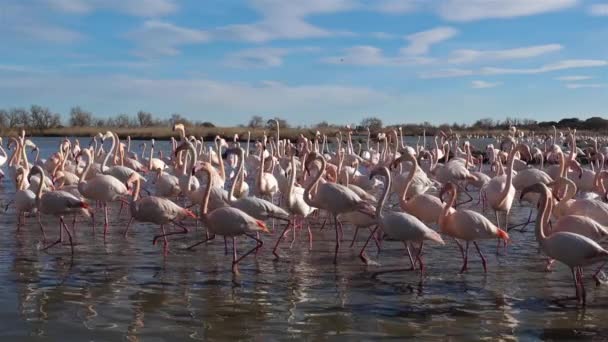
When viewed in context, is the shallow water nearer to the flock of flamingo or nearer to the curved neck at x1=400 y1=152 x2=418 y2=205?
the flock of flamingo

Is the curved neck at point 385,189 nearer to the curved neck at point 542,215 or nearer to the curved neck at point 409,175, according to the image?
the curved neck at point 409,175

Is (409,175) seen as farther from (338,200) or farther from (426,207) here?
(338,200)

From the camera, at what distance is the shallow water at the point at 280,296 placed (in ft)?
21.9

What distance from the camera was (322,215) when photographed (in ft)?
48.6

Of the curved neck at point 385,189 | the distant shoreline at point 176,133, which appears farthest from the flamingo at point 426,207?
the distant shoreline at point 176,133

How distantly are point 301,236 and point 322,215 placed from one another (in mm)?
2795

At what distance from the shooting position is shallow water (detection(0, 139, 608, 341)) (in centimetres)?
666

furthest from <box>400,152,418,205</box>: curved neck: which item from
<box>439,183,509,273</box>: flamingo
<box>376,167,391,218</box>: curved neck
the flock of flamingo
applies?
<box>439,183,509,273</box>: flamingo

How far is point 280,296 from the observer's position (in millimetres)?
7840

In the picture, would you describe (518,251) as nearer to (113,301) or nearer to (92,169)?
(113,301)

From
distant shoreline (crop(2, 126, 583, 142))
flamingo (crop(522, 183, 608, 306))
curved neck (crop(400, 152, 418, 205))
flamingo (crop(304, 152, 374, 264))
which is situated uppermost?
distant shoreline (crop(2, 126, 583, 142))

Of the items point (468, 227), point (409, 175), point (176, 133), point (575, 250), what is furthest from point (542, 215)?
point (176, 133)

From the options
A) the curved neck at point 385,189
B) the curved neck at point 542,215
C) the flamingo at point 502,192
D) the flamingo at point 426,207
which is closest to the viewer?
the curved neck at point 542,215

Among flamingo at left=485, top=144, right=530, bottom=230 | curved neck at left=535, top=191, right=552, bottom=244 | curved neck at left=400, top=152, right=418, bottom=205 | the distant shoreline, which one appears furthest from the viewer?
the distant shoreline
